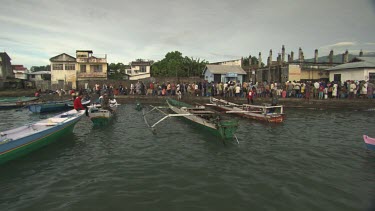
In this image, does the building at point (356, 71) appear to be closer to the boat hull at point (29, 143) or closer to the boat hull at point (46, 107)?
the boat hull at point (29, 143)

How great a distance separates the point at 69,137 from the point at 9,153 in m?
4.32

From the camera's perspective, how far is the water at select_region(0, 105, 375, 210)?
6.32m

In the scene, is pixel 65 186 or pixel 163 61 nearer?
pixel 65 186

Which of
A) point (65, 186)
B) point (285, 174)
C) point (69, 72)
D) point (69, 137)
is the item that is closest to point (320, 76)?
point (285, 174)

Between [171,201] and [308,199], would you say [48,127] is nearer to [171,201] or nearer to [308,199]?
[171,201]

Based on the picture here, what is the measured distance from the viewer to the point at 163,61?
60.2 metres

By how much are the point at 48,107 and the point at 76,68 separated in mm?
24668

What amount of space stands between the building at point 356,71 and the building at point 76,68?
38701 mm


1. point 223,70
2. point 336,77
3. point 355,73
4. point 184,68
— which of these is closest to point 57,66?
point 184,68

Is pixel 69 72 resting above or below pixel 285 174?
above

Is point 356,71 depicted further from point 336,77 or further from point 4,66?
point 4,66

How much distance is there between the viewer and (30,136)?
938cm

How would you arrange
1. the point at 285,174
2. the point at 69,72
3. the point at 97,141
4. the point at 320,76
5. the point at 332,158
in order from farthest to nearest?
the point at 69,72, the point at 320,76, the point at 97,141, the point at 332,158, the point at 285,174

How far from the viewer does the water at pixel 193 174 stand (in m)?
6.32
